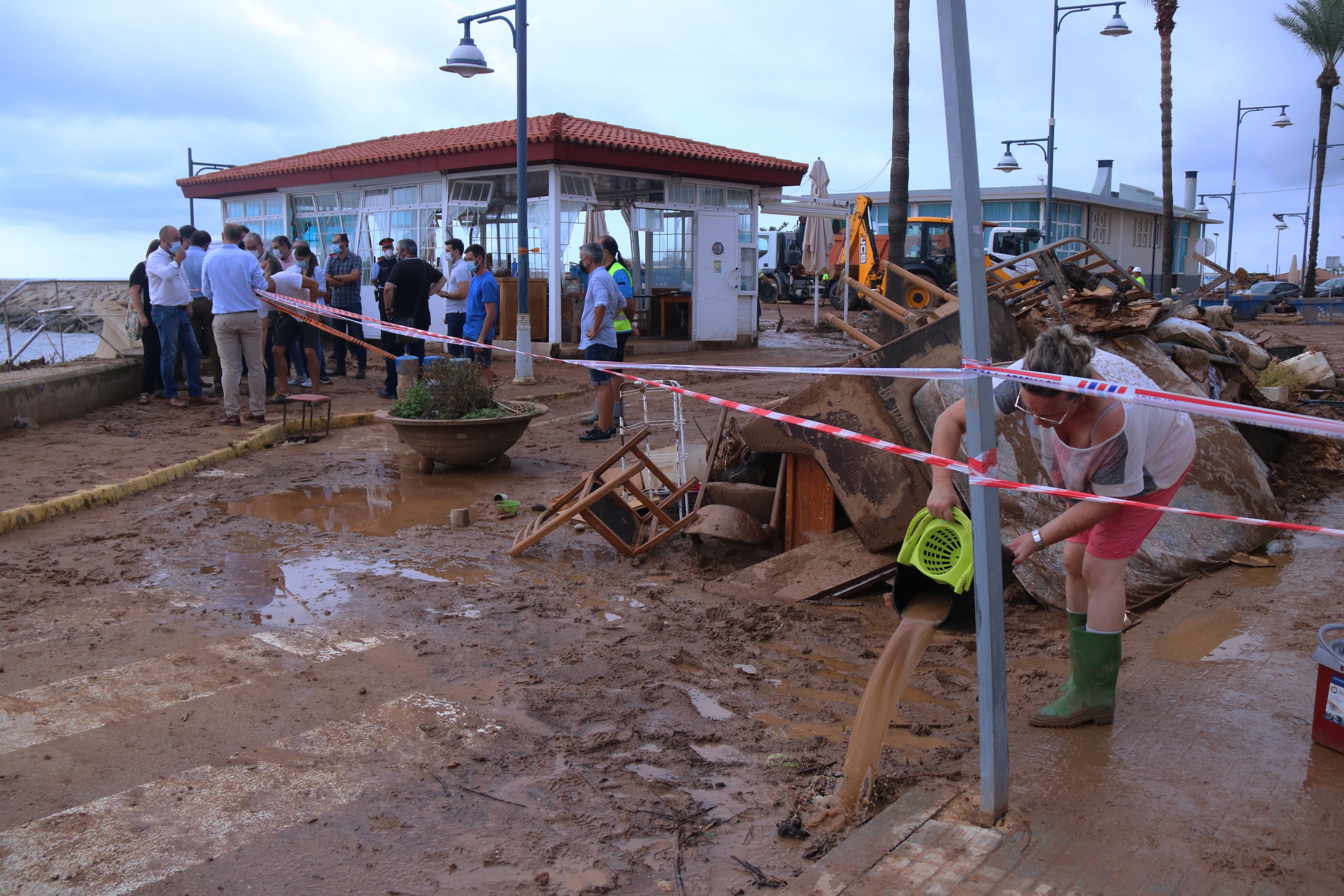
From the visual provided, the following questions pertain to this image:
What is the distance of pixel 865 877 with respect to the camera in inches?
99.0

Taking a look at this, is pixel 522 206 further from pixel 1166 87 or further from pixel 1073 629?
pixel 1166 87

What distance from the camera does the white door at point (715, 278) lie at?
17719 millimetres

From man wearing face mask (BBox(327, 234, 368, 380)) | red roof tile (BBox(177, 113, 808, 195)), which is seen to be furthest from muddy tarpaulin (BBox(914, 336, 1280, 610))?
red roof tile (BBox(177, 113, 808, 195))

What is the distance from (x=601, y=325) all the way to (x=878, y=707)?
642 cm

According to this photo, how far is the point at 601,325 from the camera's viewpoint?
9.00 m

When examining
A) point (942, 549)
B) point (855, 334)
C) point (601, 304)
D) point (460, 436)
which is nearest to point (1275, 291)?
point (601, 304)

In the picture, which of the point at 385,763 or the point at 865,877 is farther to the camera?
the point at 385,763

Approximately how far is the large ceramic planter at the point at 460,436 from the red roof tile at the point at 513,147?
25.7ft

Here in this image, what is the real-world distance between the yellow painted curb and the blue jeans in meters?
1.68

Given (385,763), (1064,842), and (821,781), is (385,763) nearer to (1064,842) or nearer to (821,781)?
(821,781)

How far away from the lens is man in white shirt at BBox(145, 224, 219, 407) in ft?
32.7

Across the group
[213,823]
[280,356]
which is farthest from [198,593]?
[280,356]

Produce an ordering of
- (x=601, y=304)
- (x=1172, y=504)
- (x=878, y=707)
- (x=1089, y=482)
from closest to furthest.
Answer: (x=878, y=707)
(x=1089, y=482)
(x=1172, y=504)
(x=601, y=304)

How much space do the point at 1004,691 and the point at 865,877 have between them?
0.65 metres
